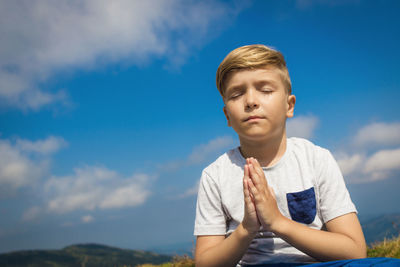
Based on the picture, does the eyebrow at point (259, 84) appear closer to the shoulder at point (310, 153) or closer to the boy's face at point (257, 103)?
the boy's face at point (257, 103)

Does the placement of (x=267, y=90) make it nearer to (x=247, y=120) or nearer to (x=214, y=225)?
(x=247, y=120)

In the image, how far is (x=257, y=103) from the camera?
2.95m

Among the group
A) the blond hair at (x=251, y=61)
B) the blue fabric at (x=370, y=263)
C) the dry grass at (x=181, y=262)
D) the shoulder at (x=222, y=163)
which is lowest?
the dry grass at (x=181, y=262)

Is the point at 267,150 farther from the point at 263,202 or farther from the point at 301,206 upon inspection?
the point at 263,202

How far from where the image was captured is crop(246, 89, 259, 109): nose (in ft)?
9.62

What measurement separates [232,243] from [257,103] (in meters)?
1.31

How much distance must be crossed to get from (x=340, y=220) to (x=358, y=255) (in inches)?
13.1

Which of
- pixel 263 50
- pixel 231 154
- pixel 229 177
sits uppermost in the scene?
pixel 263 50

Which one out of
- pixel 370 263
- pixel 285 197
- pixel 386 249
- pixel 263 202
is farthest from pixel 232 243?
pixel 386 249

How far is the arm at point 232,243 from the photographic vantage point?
2.61 meters

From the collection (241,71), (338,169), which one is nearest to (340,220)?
(338,169)

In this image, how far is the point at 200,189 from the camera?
3457 millimetres

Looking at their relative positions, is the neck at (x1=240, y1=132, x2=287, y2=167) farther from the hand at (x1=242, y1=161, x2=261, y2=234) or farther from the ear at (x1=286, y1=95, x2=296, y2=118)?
the hand at (x1=242, y1=161, x2=261, y2=234)

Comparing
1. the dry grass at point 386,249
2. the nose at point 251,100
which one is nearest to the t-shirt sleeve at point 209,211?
the nose at point 251,100
